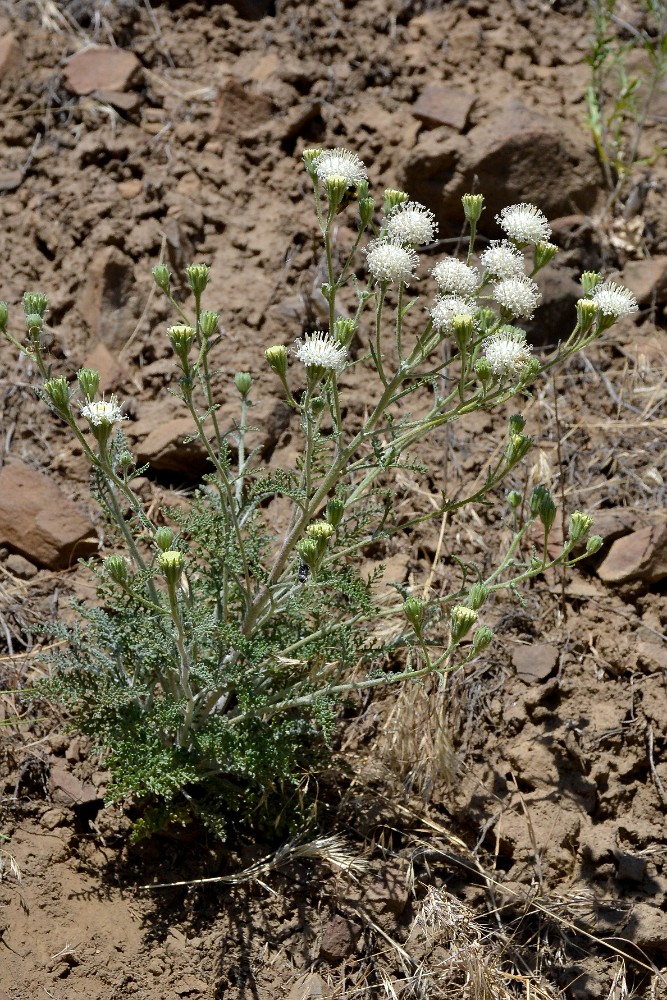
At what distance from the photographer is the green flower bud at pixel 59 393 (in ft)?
8.35

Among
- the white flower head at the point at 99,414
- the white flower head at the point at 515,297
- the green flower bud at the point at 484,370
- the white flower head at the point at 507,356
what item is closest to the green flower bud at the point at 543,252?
the white flower head at the point at 515,297

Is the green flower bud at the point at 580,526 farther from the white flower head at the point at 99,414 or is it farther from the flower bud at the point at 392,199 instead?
the white flower head at the point at 99,414

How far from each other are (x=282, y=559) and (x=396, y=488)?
124cm

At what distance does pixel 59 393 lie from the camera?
255 centimetres

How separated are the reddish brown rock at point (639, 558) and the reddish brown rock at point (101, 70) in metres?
3.29

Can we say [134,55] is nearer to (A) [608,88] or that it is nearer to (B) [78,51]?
(B) [78,51]

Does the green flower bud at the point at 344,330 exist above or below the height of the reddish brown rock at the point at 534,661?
above

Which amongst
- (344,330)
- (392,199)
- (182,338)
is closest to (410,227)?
(392,199)

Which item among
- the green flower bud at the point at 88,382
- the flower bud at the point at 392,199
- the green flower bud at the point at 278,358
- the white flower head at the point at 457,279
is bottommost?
the green flower bud at the point at 88,382

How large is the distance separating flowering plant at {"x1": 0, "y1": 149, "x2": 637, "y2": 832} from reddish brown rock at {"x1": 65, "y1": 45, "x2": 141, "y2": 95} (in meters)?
2.40

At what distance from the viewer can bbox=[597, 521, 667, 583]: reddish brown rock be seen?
12.2ft

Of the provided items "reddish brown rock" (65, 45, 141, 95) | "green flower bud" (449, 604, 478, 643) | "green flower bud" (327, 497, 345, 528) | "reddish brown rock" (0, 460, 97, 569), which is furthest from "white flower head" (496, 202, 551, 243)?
Result: "reddish brown rock" (65, 45, 141, 95)

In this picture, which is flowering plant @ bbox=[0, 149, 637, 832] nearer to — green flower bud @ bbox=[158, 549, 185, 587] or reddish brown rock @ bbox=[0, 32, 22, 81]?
green flower bud @ bbox=[158, 549, 185, 587]

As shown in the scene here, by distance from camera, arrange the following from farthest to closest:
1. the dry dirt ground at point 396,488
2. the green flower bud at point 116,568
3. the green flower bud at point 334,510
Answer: the dry dirt ground at point 396,488
the green flower bud at point 334,510
the green flower bud at point 116,568
